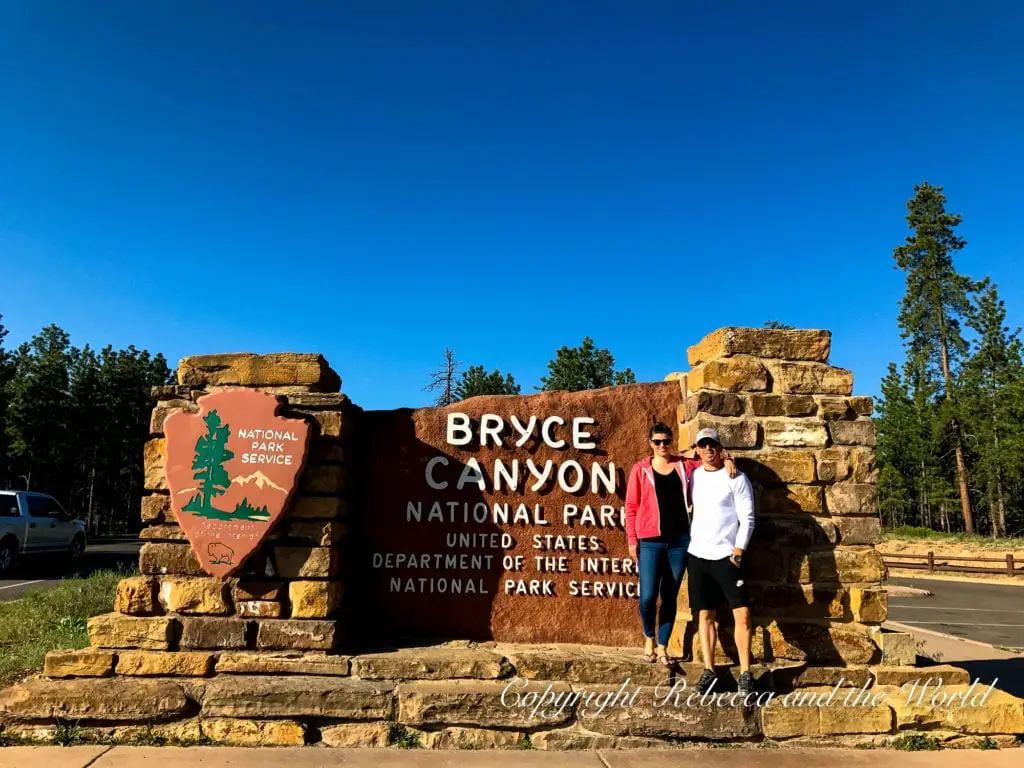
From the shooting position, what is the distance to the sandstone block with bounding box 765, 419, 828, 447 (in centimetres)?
451

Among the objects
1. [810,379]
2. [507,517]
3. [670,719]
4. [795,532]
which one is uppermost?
[810,379]

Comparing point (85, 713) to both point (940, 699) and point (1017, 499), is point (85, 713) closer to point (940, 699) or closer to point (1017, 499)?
point (940, 699)

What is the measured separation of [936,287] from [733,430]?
40.5m

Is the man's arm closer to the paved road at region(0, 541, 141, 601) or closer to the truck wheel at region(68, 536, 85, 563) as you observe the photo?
the paved road at region(0, 541, 141, 601)

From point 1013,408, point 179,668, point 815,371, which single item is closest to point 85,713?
point 179,668

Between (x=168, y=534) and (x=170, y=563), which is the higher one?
(x=168, y=534)

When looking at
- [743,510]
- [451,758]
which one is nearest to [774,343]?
[743,510]

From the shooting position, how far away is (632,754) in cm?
379

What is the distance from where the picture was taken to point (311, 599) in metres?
4.22

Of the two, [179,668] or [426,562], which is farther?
[426,562]

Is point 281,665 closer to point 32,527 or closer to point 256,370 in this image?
point 256,370

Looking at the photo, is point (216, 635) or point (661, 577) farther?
point (661, 577)

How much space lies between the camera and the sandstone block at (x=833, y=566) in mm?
4348

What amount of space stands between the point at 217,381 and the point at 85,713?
2.07 m
